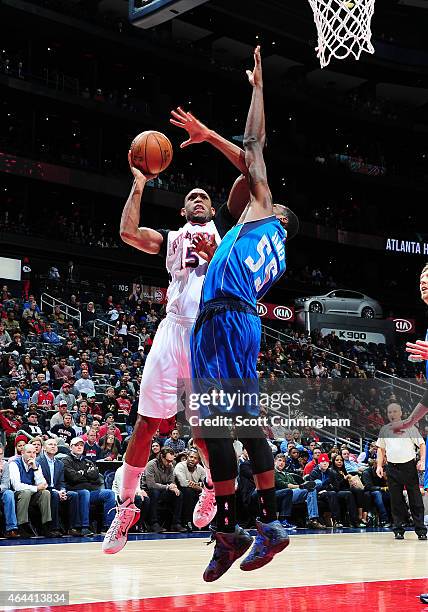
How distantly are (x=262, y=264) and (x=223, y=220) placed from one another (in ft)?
3.04

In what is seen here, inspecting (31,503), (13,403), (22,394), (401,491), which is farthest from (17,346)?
(401,491)

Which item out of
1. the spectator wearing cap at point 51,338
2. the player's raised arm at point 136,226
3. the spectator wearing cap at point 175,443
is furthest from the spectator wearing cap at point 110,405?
the player's raised arm at point 136,226

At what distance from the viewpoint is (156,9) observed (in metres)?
8.68

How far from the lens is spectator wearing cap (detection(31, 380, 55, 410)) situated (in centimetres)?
1459

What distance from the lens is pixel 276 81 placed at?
102 ft

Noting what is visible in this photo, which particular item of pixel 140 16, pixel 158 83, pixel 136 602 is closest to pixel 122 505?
pixel 136 602

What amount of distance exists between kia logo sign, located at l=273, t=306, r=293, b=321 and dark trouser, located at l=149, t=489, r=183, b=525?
650 inches

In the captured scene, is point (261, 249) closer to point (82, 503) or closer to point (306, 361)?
point (82, 503)

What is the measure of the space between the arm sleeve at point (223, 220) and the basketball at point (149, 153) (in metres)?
0.54

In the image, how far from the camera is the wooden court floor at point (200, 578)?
4.66m

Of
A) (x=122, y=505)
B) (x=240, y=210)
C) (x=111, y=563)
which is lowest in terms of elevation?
(x=111, y=563)

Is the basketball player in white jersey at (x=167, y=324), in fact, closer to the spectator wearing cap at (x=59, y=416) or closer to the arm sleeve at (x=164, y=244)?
the arm sleeve at (x=164, y=244)

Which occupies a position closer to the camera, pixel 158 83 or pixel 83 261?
pixel 83 261

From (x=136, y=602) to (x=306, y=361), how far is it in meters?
19.5
